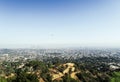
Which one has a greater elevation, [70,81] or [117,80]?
[117,80]

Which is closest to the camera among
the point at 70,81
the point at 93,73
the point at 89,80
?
the point at 70,81

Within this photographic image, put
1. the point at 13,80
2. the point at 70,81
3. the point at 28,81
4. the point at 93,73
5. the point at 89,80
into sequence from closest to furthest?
the point at 28,81 → the point at 13,80 → the point at 70,81 → the point at 89,80 → the point at 93,73

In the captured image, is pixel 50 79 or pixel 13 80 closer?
pixel 13 80

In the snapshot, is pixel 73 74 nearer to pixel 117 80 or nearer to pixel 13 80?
pixel 13 80

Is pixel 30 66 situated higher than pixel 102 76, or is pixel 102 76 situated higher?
pixel 30 66

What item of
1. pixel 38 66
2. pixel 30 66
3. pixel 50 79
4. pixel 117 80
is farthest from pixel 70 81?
pixel 117 80

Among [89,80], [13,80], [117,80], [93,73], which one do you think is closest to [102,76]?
[93,73]

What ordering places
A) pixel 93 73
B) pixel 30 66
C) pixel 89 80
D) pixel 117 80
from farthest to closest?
pixel 93 73
pixel 30 66
pixel 89 80
pixel 117 80

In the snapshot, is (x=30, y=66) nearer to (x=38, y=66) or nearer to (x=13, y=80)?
(x=38, y=66)

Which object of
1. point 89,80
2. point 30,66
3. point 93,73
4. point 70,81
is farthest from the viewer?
point 93,73
